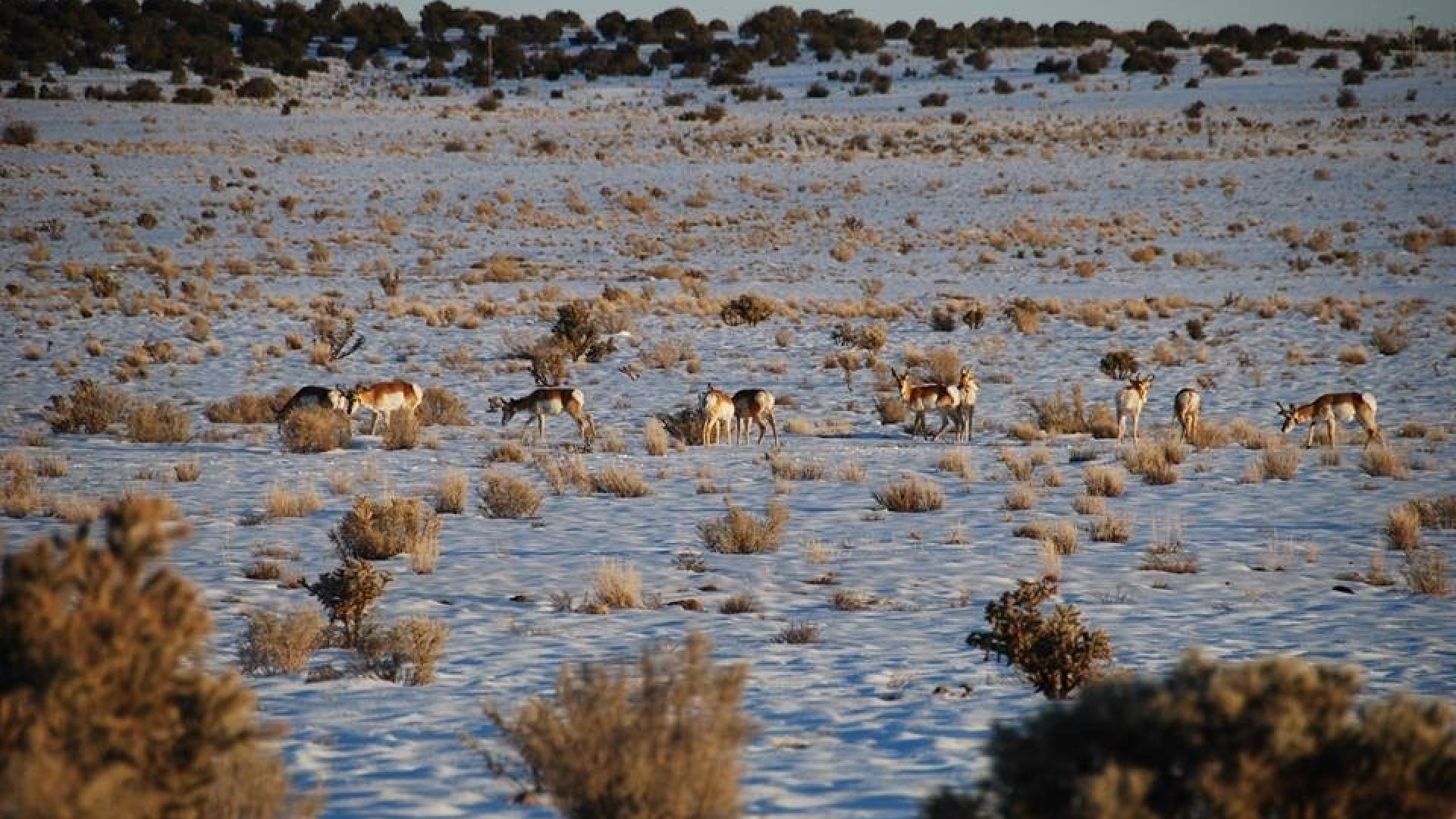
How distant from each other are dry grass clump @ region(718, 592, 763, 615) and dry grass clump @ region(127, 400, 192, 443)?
11.6m

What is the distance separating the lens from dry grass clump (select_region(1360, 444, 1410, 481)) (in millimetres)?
16875

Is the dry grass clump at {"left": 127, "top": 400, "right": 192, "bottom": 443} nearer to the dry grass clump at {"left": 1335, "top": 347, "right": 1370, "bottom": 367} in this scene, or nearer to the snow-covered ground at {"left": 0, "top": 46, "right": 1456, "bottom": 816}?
the snow-covered ground at {"left": 0, "top": 46, "right": 1456, "bottom": 816}

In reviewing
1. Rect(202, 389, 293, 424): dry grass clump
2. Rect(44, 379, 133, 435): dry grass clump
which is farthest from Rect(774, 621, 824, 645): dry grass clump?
Rect(44, 379, 133, 435): dry grass clump

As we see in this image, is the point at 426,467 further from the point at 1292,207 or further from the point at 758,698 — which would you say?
the point at 1292,207

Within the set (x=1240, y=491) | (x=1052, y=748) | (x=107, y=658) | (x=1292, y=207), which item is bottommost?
(x=1240, y=491)

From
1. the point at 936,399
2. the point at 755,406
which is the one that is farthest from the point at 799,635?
the point at 936,399

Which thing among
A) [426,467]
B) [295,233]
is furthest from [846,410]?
[295,233]

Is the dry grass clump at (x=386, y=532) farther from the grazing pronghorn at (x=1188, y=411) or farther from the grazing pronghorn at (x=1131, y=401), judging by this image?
the grazing pronghorn at (x=1188, y=411)

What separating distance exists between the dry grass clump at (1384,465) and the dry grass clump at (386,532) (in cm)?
1143

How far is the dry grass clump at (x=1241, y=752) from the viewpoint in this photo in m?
4.16

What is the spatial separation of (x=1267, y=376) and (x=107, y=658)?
24.5m

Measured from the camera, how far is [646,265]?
133ft

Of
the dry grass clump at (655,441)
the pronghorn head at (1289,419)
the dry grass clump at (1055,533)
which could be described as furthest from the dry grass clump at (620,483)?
the pronghorn head at (1289,419)

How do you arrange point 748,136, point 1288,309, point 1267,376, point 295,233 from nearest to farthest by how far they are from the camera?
point 1267,376 → point 1288,309 → point 295,233 → point 748,136
